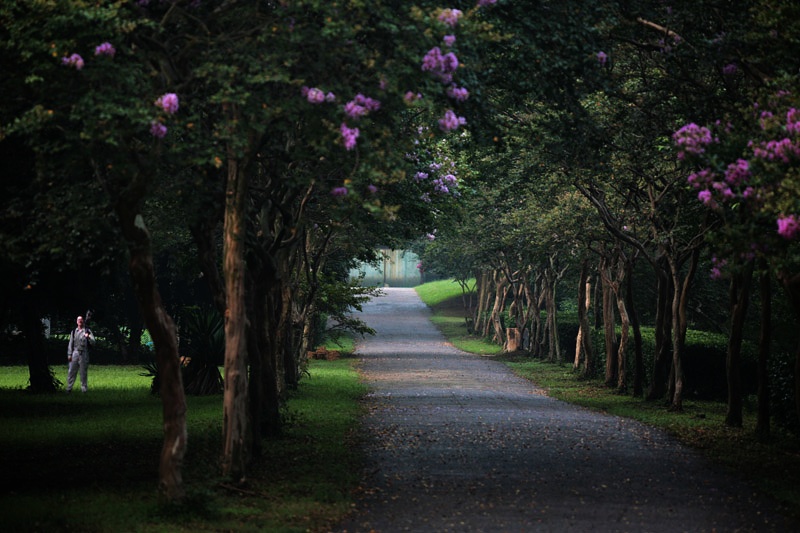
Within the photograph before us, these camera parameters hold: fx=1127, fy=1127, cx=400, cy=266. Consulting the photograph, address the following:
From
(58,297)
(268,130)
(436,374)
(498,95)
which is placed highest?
(498,95)

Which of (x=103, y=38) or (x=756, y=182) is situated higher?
(x=103, y=38)

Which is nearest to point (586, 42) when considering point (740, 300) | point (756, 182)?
point (756, 182)

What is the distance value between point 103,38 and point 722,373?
2074 cm

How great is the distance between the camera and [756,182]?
1081cm

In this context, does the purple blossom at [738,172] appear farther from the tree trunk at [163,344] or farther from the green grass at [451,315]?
the green grass at [451,315]

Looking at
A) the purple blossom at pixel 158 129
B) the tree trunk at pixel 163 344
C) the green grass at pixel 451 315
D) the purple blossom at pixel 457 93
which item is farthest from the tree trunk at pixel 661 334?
the green grass at pixel 451 315

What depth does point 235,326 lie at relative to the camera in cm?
1251

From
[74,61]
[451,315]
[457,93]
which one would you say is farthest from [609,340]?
[451,315]

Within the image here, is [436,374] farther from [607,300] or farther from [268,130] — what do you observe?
[268,130]

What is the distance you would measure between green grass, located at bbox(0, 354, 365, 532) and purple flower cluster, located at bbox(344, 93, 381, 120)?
3.96 metres

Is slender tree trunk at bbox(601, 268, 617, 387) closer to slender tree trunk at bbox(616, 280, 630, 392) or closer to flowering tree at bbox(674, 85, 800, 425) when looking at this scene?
slender tree trunk at bbox(616, 280, 630, 392)

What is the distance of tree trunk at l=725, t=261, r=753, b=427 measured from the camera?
19.7 m

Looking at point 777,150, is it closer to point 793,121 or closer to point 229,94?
point 793,121

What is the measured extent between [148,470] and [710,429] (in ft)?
35.2
